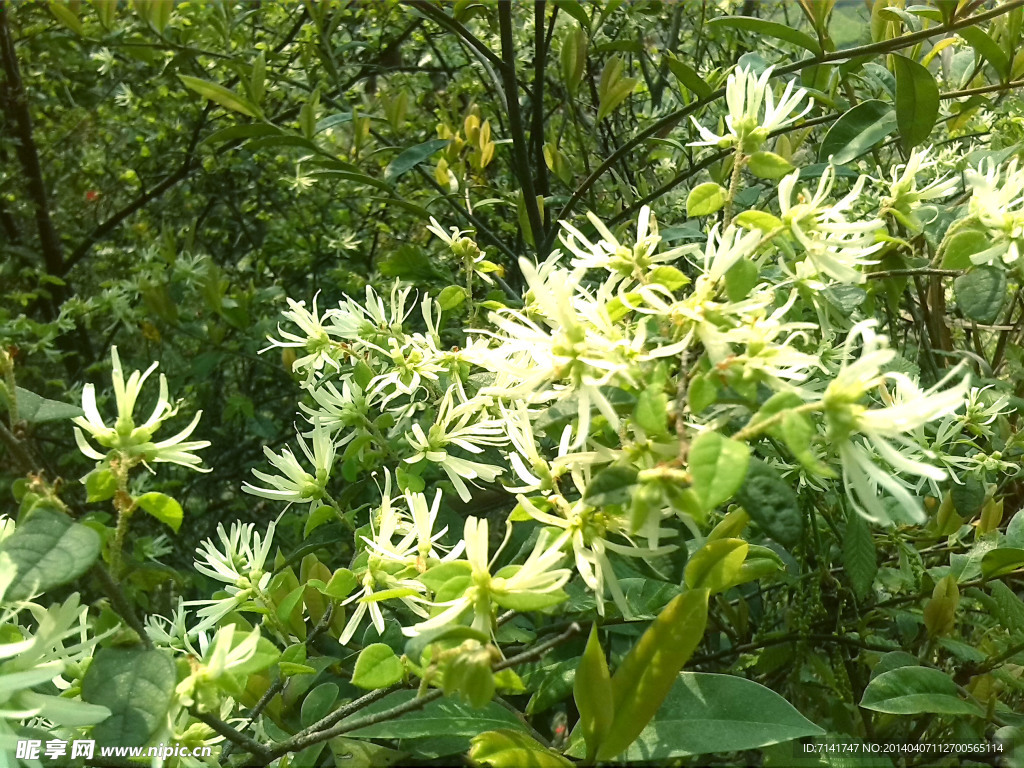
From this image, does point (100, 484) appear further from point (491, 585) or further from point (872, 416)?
point (872, 416)

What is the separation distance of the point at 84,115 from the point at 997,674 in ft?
8.04

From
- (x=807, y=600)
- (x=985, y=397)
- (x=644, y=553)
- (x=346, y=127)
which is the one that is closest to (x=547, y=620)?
(x=807, y=600)

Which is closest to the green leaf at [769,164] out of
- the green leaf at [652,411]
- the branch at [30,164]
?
the green leaf at [652,411]

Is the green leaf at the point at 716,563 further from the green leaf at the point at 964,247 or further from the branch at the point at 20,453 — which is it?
the branch at the point at 20,453

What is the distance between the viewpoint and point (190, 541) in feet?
5.68

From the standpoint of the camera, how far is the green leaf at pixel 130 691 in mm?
398

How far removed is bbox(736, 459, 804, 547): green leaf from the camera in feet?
1.29

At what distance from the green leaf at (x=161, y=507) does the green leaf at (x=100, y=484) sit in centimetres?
2

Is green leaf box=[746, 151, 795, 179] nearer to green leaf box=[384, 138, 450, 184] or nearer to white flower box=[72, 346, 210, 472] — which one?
white flower box=[72, 346, 210, 472]

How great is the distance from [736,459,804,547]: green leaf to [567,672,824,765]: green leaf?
6.0 inches

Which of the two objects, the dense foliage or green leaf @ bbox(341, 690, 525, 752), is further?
green leaf @ bbox(341, 690, 525, 752)

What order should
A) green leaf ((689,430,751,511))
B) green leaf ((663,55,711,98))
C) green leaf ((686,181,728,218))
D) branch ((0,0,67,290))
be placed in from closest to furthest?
1. green leaf ((689,430,751,511))
2. green leaf ((686,181,728,218))
3. green leaf ((663,55,711,98))
4. branch ((0,0,67,290))

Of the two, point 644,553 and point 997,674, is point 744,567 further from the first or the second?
point 997,674

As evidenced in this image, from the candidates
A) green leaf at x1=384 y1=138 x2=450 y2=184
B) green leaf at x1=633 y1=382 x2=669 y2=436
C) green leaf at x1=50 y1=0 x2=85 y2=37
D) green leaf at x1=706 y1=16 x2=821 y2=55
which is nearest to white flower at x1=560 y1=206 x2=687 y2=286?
green leaf at x1=633 y1=382 x2=669 y2=436
